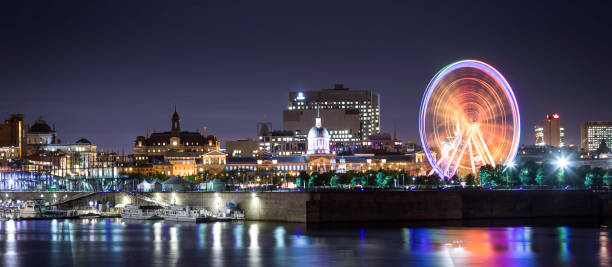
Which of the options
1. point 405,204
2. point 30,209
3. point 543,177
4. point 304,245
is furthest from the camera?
point 543,177

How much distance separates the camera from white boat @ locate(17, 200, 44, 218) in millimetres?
139750

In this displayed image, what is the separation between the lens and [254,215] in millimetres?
119125

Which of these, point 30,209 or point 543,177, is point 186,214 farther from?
point 543,177

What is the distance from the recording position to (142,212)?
132250 mm

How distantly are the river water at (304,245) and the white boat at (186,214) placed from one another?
625 centimetres

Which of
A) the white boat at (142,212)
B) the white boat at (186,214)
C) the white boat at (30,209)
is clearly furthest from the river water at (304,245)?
the white boat at (30,209)

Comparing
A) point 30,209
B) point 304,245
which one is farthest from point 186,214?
point 304,245

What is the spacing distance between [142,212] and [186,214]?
10135 millimetres

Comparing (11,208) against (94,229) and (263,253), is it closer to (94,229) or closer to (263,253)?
(94,229)

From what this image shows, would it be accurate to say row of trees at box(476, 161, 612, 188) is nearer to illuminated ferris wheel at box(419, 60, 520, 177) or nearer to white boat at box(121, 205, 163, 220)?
illuminated ferris wheel at box(419, 60, 520, 177)

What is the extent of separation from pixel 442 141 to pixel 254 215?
3054cm

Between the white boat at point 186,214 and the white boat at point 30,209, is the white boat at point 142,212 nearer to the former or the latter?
the white boat at point 186,214

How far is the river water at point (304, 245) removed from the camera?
81750 mm

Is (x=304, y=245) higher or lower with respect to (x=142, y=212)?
Answer: lower
